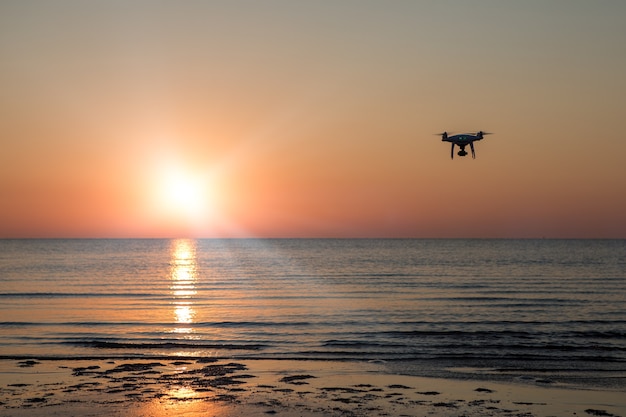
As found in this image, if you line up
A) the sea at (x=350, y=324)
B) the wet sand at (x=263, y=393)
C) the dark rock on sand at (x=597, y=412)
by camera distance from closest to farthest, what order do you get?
the dark rock on sand at (x=597, y=412) → the wet sand at (x=263, y=393) → the sea at (x=350, y=324)

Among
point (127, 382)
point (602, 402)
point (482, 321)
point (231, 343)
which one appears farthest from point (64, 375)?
point (482, 321)

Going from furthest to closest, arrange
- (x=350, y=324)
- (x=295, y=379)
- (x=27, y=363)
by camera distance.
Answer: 1. (x=350, y=324)
2. (x=27, y=363)
3. (x=295, y=379)

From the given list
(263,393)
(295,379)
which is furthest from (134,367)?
(263,393)

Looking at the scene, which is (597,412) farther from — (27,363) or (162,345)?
(27,363)

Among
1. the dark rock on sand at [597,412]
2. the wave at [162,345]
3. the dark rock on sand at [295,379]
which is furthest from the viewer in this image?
the wave at [162,345]

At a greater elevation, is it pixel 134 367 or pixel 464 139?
pixel 464 139

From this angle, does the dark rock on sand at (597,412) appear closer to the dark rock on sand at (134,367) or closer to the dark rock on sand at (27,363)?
the dark rock on sand at (134,367)

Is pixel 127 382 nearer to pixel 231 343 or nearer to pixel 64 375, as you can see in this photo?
pixel 64 375

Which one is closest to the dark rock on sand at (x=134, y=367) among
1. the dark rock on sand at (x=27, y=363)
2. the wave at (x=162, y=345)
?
the dark rock on sand at (x=27, y=363)

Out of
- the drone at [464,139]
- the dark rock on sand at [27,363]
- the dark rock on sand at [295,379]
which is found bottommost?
the dark rock on sand at [295,379]
